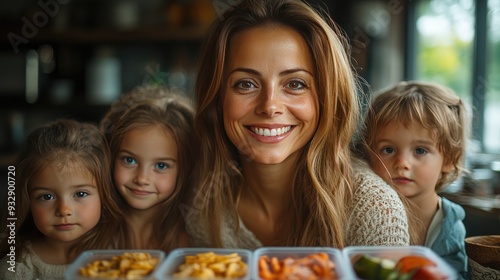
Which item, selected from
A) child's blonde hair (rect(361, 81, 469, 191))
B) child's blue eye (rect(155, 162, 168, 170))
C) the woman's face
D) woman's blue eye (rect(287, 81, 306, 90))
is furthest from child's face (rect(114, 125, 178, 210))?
child's blonde hair (rect(361, 81, 469, 191))

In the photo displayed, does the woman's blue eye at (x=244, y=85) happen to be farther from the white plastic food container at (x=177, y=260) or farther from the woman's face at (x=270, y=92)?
the white plastic food container at (x=177, y=260)

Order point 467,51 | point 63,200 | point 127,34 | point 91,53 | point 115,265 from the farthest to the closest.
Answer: point 91,53
point 127,34
point 467,51
point 63,200
point 115,265

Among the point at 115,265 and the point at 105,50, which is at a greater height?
the point at 105,50

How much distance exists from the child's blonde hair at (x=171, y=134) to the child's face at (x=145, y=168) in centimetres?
1

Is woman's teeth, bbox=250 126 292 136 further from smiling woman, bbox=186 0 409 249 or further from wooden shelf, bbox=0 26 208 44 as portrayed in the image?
wooden shelf, bbox=0 26 208 44

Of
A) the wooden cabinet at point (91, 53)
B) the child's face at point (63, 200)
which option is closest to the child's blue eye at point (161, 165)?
the child's face at point (63, 200)

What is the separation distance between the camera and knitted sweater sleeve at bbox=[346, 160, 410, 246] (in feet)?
2.64

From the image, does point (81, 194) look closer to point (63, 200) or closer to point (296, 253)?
point (63, 200)

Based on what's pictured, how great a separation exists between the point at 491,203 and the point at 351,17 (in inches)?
70.4

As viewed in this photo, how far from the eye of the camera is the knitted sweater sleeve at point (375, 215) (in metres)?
0.81

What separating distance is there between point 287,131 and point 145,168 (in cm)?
25

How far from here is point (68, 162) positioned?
0.84 m

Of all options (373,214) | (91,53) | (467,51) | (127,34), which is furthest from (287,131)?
(91,53)

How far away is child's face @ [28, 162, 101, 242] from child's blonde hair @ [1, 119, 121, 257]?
1 centimetres
